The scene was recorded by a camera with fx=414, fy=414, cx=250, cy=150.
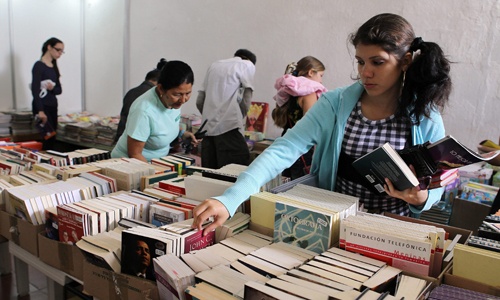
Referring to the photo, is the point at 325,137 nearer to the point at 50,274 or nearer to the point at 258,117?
the point at 50,274

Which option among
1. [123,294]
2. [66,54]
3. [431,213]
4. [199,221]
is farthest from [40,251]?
[66,54]

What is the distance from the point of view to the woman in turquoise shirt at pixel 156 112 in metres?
2.59

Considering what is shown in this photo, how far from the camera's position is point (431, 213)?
3033 millimetres

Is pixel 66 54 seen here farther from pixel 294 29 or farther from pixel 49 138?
pixel 294 29

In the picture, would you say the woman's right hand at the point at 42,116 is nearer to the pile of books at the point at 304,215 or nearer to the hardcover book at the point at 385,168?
the pile of books at the point at 304,215

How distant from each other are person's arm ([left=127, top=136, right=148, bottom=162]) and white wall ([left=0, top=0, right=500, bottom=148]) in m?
1.39

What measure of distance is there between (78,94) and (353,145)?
580cm

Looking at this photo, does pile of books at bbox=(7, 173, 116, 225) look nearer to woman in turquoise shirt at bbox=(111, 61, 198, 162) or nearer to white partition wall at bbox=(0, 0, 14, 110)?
woman in turquoise shirt at bbox=(111, 61, 198, 162)

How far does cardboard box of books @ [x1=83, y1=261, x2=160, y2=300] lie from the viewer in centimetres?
133

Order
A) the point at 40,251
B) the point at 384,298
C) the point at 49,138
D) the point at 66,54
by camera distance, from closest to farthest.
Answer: the point at 384,298 → the point at 40,251 → the point at 49,138 → the point at 66,54

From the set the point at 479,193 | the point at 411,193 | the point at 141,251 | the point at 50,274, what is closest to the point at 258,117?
the point at 479,193

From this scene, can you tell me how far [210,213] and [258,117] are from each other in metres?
3.33

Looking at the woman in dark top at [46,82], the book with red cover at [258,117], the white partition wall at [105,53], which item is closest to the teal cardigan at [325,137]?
the book with red cover at [258,117]

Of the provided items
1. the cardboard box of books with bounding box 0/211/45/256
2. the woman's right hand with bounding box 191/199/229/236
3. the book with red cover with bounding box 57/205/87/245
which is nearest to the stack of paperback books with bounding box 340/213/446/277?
the woman's right hand with bounding box 191/199/229/236
